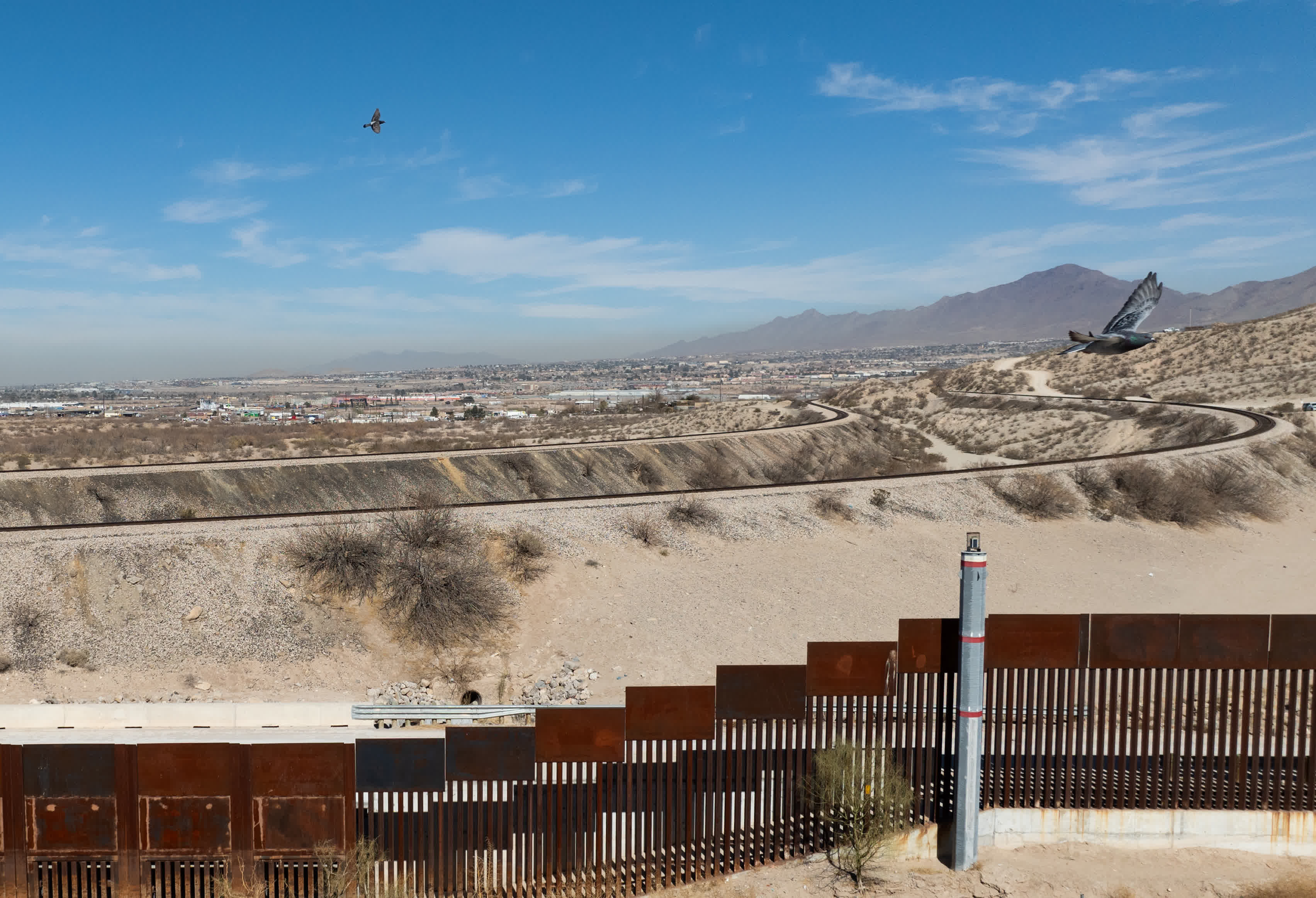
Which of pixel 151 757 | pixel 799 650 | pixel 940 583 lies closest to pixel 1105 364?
pixel 940 583

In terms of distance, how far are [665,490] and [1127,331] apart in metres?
27.0

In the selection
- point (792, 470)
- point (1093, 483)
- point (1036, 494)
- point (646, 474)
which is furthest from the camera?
point (792, 470)

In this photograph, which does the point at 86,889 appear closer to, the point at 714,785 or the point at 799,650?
the point at 714,785

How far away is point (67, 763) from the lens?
31.1ft

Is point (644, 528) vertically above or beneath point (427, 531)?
beneath

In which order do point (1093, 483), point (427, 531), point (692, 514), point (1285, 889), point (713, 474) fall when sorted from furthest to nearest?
1. point (713, 474)
2. point (1093, 483)
3. point (692, 514)
4. point (427, 531)
5. point (1285, 889)

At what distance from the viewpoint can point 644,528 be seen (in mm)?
27453

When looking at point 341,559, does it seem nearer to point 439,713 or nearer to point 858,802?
point 439,713

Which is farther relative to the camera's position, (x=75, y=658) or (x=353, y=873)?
(x=75, y=658)

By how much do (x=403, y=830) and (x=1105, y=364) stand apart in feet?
342

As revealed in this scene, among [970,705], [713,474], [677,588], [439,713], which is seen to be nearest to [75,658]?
[439,713]

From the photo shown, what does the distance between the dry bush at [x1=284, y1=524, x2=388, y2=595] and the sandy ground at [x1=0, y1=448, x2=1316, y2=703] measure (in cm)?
56

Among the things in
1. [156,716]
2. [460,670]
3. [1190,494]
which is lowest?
[460,670]

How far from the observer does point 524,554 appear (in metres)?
25.0
